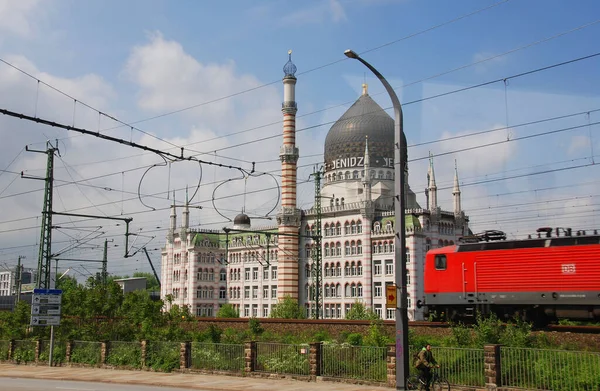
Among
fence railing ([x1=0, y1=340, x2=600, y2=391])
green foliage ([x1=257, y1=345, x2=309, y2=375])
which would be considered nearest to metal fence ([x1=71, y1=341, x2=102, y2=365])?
fence railing ([x1=0, y1=340, x2=600, y2=391])

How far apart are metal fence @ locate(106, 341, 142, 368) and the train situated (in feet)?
48.8

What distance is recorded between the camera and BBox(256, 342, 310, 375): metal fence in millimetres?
25375

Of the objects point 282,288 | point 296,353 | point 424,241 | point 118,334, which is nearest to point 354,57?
point 296,353

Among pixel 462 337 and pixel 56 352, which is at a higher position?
pixel 462 337

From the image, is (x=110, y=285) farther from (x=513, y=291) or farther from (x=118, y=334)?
(x=513, y=291)

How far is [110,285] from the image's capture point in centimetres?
3997

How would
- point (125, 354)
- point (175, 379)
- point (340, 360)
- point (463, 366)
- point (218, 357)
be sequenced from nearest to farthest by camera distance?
point (463, 366) → point (340, 360) → point (175, 379) → point (218, 357) → point (125, 354)

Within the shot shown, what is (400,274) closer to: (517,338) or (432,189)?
(517,338)

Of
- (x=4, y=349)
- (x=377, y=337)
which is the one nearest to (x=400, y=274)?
(x=377, y=337)

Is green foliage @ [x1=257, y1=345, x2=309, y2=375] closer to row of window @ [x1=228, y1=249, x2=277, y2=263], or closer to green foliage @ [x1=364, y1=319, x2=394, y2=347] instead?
green foliage @ [x1=364, y1=319, x2=394, y2=347]

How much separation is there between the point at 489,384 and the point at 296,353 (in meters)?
7.99

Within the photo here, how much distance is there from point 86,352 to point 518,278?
2134 centimetres

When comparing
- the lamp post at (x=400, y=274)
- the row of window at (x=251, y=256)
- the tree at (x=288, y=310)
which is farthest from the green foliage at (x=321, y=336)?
the row of window at (x=251, y=256)

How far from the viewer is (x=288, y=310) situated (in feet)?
237
